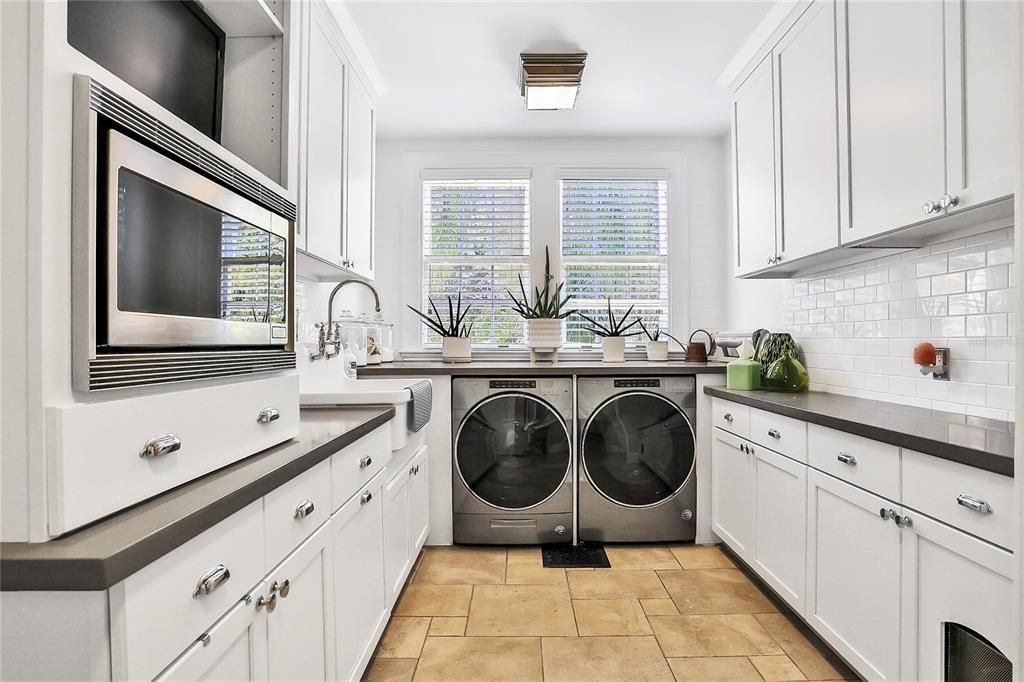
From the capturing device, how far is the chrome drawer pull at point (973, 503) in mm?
1213

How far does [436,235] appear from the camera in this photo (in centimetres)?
382

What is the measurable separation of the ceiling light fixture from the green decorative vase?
1.68 meters

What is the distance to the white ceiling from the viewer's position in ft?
7.73

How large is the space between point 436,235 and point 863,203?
2588 mm

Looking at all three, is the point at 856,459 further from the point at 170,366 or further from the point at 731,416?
the point at 170,366

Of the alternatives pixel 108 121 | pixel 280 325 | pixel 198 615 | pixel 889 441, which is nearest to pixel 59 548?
pixel 198 615

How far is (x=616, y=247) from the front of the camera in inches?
150

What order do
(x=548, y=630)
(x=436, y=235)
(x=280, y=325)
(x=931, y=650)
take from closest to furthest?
(x=280, y=325), (x=931, y=650), (x=548, y=630), (x=436, y=235)

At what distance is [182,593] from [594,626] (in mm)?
1726

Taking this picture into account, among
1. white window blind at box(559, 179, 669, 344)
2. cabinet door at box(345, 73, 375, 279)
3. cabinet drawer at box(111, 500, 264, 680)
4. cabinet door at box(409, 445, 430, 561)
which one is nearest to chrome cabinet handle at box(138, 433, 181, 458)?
cabinet drawer at box(111, 500, 264, 680)

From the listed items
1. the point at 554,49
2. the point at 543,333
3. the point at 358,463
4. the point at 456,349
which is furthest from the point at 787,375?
the point at 358,463

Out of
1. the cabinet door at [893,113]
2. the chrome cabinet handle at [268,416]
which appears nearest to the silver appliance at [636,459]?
the cabinet door at [893,113]

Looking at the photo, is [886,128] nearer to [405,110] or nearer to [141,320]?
[141,320]

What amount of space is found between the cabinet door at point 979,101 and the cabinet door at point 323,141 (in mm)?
1954
